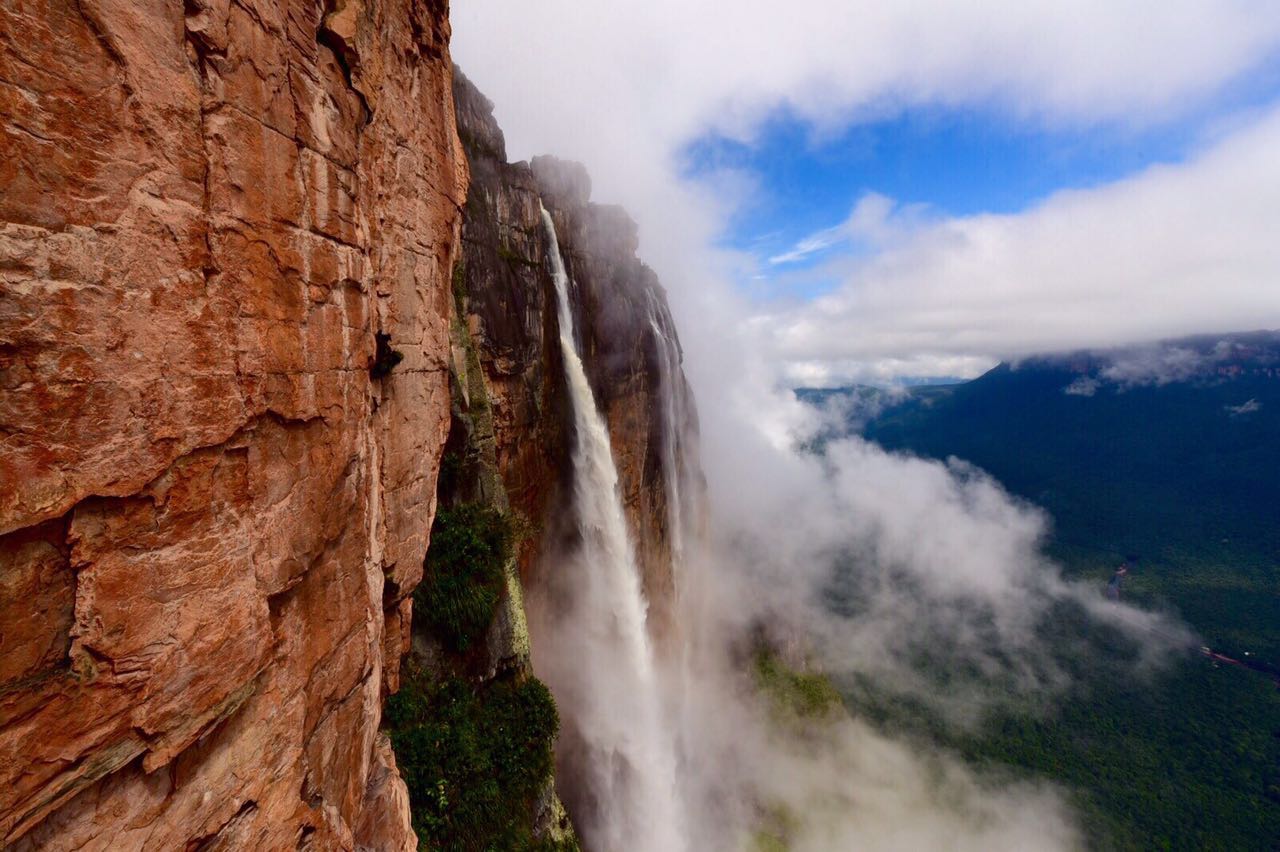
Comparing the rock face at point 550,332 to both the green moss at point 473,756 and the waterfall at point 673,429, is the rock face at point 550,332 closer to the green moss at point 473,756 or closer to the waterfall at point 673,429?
the waterfall at point 673,429

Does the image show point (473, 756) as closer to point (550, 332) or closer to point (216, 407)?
point (216, 407)

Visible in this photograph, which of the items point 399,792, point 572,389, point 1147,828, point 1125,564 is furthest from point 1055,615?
point 399,792

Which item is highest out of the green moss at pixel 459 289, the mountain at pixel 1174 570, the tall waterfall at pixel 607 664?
the green moss at pixel 459 289

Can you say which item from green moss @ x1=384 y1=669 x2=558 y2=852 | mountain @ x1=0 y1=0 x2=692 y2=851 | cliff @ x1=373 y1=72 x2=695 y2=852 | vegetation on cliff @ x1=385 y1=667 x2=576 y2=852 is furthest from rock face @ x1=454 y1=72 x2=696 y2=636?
mountain @ x1=0 y1=0 x2=692 y2=851

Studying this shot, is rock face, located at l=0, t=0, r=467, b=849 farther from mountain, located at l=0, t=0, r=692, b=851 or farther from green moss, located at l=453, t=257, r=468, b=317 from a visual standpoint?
green moss, located at l=453, t=257, r=468, b=317

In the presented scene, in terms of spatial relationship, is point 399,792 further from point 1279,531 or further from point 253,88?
point 1279,531

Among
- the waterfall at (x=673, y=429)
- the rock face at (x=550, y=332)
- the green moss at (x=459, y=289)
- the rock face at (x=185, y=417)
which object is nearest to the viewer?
the rock face at (x=185, y=417)

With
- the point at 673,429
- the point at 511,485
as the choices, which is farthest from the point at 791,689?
the point at 511,485

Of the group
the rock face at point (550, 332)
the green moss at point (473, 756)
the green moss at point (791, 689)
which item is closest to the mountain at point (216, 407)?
the green moss at point (473, 756)
